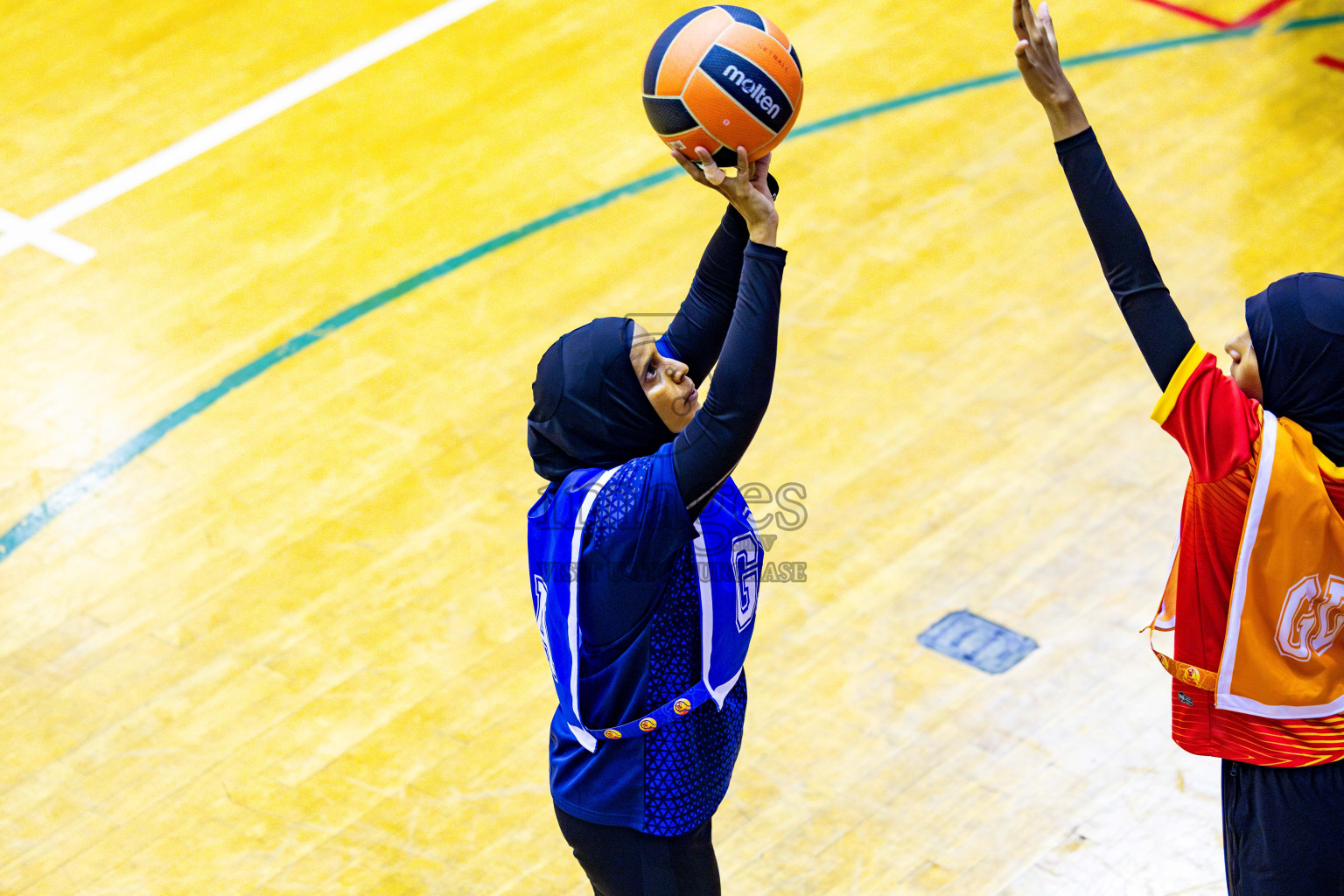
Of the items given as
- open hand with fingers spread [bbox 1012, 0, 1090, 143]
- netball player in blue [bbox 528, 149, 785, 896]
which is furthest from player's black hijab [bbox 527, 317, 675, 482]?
open hand with fingers spread [bbox 1012, 0, 1090, 143]

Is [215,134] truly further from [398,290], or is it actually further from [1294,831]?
[1294,831]

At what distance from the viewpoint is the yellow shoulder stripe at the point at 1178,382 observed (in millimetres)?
2852

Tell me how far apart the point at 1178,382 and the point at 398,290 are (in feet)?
16.2

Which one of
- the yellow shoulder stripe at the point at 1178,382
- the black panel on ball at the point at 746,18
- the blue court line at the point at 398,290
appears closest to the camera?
the yellow shoulder stripe at the point at 1178,382

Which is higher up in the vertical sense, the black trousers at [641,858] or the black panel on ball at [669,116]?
the black panel on ball at [669,116]

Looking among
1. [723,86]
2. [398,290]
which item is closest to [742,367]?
[723,86]

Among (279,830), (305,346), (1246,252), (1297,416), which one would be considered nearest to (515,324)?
(305,346)

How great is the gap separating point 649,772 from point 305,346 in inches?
168

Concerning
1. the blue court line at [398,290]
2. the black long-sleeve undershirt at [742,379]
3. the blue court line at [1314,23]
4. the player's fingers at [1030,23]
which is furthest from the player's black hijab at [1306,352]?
the blue court line at [1314,23]

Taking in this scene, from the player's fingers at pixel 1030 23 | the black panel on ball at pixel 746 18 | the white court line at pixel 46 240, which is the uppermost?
the player's fingers at pixel 1030 23

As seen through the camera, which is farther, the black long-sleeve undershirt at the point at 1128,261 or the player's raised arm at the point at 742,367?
the black long-sleeve undershirt at the point at 1128,261

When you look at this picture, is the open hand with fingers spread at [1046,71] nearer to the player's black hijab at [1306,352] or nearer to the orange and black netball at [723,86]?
the player's black hijab at [1306,352]

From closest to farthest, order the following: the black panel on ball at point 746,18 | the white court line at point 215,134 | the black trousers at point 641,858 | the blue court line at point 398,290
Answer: the black trousers at point 641,858, the black panel on ball at point 746,18, the blue court line at point 398,290, the white court line at point 215,134

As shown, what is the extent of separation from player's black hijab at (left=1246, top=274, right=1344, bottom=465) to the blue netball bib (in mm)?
1136
